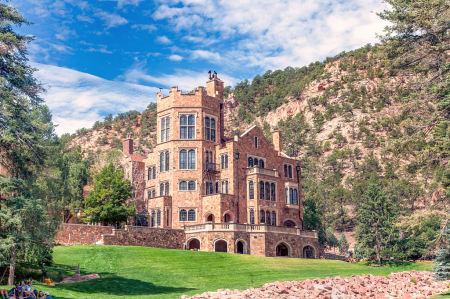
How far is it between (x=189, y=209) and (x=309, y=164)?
173ft

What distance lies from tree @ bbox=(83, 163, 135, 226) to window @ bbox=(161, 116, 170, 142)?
585cm

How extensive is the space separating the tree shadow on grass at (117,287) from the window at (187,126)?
22.7 metres

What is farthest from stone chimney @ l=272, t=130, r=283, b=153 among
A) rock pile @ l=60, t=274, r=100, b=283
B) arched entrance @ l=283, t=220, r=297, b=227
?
rock pile @ l=60, t=274, r=100, b=283

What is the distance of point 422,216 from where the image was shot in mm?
19594

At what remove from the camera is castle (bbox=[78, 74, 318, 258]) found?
143 ft

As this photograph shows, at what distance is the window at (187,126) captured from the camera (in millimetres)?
45781

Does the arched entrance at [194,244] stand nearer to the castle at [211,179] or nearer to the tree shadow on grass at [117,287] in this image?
the castle at [211,179]

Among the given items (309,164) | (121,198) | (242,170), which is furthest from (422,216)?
(309,164)

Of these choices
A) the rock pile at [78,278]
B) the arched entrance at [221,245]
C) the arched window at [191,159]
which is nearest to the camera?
the rock pile at [78,278]

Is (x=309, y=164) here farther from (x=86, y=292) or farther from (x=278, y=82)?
(x=86, y=292)

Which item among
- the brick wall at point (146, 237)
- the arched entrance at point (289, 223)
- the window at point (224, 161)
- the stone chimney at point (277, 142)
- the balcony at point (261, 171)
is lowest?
the brick wall at point (146, 237)

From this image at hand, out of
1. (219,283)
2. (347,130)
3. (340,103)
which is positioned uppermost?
(340,103)

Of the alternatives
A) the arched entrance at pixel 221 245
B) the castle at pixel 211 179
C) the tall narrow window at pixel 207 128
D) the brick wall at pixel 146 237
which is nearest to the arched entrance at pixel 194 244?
the castle at pixel 211 179

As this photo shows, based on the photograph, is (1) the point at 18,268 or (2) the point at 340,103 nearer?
(1) the point at 18,268
